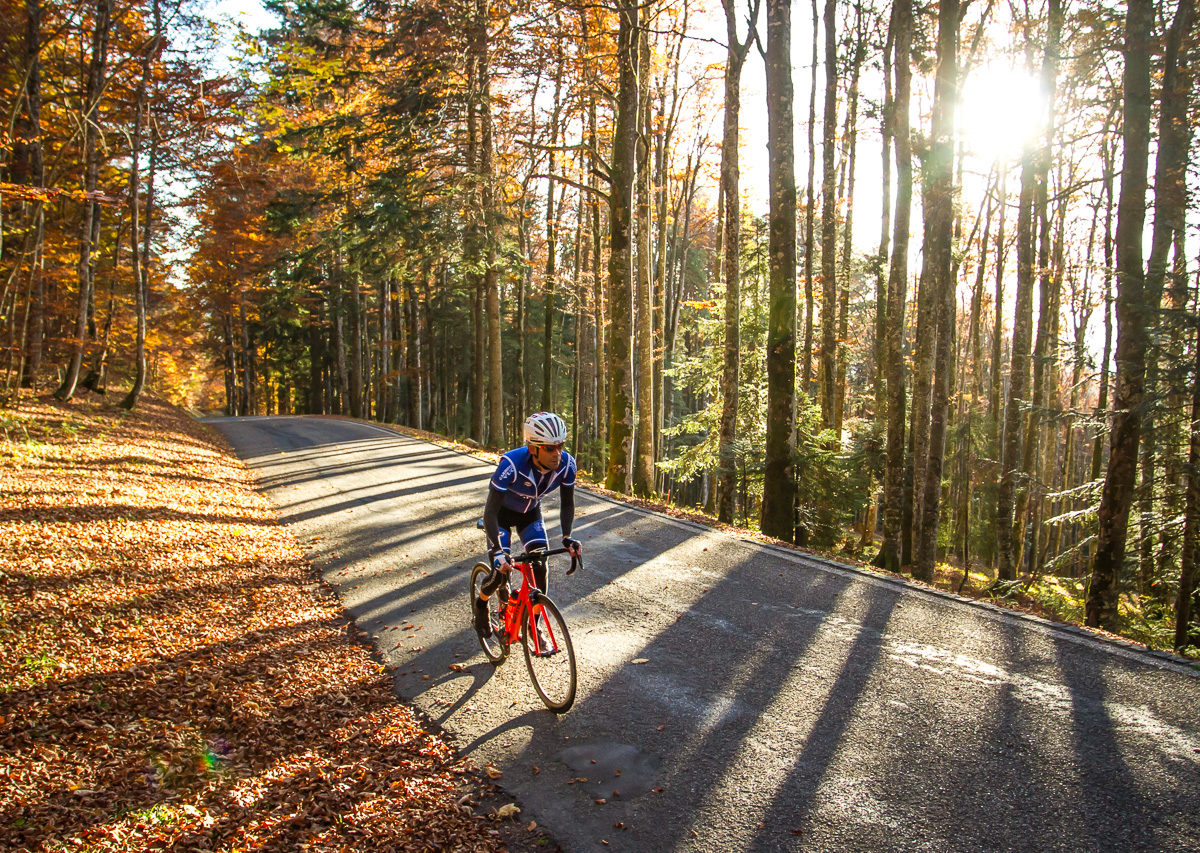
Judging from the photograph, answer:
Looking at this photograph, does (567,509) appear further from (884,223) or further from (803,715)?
(884,223)

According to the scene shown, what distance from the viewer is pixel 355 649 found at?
6.15 metres

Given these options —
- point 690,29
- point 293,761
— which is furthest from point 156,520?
point 690,29

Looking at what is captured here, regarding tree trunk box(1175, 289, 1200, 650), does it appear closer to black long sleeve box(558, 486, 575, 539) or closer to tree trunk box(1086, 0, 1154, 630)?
tree trunk box(1086, 0, 1154, 630)

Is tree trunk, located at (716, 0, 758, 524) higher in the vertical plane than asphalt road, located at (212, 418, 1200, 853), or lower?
higher

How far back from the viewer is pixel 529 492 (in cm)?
536

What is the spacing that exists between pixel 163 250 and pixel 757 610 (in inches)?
1087

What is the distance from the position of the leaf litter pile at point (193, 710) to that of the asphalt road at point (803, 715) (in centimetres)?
42

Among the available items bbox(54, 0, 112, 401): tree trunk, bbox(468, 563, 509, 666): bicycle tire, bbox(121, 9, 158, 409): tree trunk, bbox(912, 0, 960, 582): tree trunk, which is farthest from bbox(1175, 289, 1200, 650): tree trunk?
bbox(121, 9, 158, 409): tree trunk

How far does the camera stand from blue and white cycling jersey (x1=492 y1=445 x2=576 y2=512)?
518cm

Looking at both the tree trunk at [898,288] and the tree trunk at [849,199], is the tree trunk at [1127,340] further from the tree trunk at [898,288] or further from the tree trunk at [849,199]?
the tree trunk at [849,199]

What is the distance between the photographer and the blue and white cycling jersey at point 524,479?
5.18 m

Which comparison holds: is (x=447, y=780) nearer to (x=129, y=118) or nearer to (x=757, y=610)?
(x=757, y=610)

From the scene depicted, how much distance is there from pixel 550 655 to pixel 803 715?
186cm

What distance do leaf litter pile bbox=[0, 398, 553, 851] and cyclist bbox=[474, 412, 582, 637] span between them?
1.35 meters
